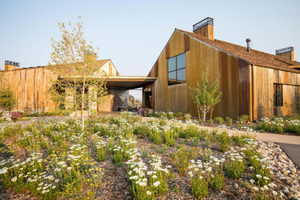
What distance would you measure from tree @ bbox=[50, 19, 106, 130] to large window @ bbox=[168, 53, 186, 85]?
24.8 ft

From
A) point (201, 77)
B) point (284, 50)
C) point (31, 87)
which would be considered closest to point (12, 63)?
point (31, 87)

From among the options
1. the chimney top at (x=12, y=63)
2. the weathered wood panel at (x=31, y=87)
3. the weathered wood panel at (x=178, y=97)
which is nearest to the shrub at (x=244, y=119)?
the weathered wood panel at (x=178, y=97)

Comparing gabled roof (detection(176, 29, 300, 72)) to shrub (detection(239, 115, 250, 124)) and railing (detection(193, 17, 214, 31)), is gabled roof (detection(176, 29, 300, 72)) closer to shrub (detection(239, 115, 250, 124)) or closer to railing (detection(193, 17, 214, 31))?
railing (detection(193, 17, 214, 31))

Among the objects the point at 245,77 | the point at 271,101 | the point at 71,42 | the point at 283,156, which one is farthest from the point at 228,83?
the point at 71,42

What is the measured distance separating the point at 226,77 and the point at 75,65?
8246 mm

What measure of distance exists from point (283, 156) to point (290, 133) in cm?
368

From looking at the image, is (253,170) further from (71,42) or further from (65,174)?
(71,42)

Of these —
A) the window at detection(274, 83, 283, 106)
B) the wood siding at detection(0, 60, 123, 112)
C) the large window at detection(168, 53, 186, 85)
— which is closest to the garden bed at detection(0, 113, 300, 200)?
the window at detection(274, 83, 283, 106)

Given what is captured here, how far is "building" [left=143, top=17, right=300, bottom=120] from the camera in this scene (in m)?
7.41

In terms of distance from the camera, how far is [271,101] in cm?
802

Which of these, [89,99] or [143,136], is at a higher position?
[89,99]

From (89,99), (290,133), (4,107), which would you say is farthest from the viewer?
(4,107)

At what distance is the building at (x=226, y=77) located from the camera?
7409mm

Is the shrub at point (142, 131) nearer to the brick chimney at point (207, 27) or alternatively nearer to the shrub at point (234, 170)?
the shrub at point (234, 170)
